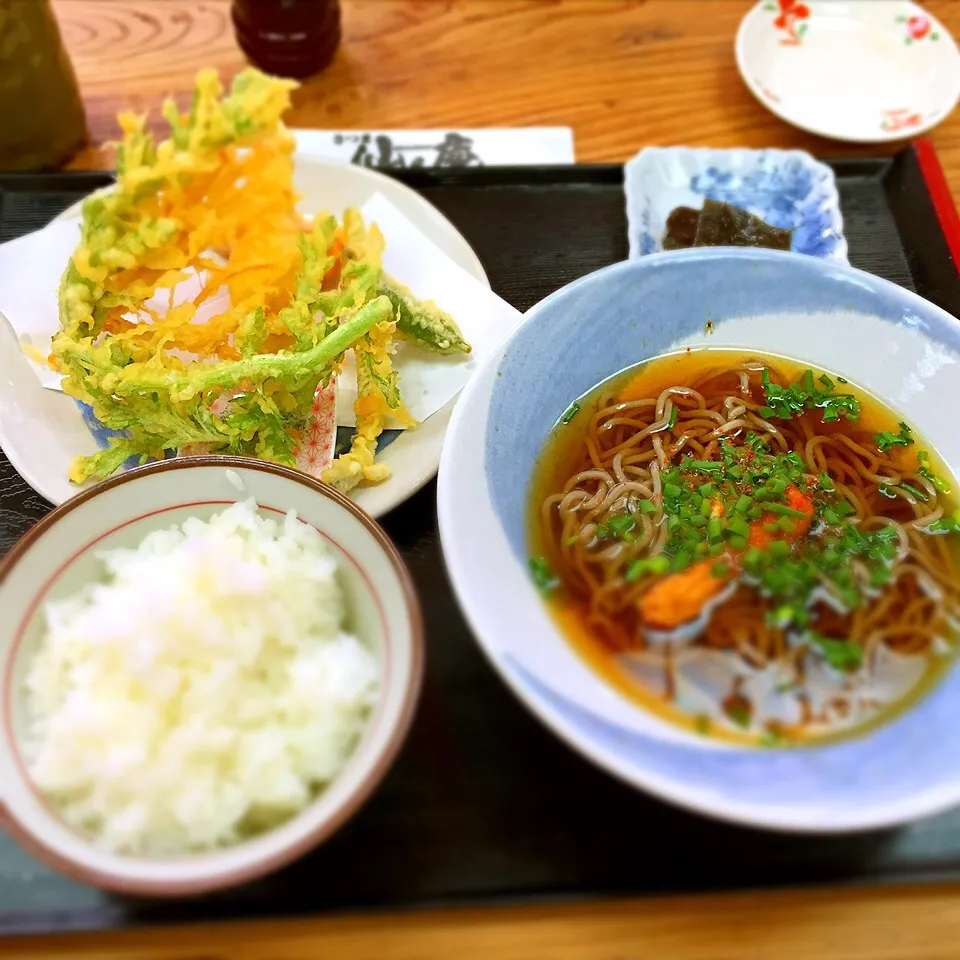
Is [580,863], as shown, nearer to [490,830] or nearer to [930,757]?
[490,830]

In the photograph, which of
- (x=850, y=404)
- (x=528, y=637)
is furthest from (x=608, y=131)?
(x=528, y=637)

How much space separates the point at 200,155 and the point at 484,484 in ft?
2.57

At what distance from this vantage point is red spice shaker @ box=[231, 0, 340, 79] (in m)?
2.31

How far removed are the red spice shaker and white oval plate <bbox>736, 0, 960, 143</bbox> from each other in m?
1.24

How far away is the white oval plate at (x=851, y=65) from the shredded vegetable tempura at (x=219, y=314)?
1.50 meters

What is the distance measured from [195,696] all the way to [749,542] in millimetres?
984

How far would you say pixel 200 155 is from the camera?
1.46 metres

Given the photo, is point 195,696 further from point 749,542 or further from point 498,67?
point 498,67

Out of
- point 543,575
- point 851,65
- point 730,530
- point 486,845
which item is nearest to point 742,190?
point 851,65

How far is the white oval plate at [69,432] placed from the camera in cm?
161

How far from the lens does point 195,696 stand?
1.19 meters

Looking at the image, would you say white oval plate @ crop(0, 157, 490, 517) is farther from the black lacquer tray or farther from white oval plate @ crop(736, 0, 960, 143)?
white oval plate @ crop(736, 0, 960, 143)

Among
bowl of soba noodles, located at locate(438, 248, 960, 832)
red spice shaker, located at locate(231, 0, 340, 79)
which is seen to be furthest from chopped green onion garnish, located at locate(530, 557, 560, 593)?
red spice shaker, located at locate(231, 0, 340, 79)

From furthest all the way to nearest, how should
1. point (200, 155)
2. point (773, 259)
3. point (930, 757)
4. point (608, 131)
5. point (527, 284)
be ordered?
point (608, 131) < point (527, 284) < point (773, 259) < point (200, 155) < point (930, 757)
